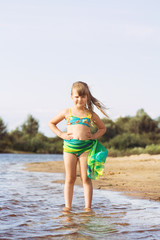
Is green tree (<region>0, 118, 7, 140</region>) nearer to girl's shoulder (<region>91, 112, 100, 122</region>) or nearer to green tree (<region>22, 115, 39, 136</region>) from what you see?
green tree (<region>22, 115, 39, 136</region>)

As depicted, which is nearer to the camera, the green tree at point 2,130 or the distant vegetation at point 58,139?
the distant vegetation at point 58,139

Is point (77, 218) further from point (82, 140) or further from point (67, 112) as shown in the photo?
point (67, 112)

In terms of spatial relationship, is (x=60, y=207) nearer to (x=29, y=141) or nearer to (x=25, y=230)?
(x=25, y=230)

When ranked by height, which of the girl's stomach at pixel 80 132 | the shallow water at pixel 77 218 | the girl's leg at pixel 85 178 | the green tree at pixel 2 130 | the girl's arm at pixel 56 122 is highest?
the green tree at pixel 2 130

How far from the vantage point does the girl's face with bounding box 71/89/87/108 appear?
183 inches

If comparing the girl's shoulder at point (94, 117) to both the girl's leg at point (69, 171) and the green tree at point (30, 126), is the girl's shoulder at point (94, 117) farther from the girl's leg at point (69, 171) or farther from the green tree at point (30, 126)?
the green tree at point (30, 126)

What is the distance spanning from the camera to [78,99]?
4.65 metres

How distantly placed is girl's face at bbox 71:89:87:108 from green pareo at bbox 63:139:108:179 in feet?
1.57

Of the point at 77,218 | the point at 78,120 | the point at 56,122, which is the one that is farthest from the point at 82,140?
the point at 77,218

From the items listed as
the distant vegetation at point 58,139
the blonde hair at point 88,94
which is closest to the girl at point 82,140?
the blonde hair at point 88,94

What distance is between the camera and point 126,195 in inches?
246

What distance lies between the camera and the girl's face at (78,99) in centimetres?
464

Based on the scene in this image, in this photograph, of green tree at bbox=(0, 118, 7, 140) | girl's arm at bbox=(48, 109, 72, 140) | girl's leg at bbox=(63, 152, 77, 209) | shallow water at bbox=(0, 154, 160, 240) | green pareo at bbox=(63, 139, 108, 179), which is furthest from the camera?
green tree at bbox=(0, 118, 7, 140)

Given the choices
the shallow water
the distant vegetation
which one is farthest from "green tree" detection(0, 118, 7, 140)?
the shallow water
